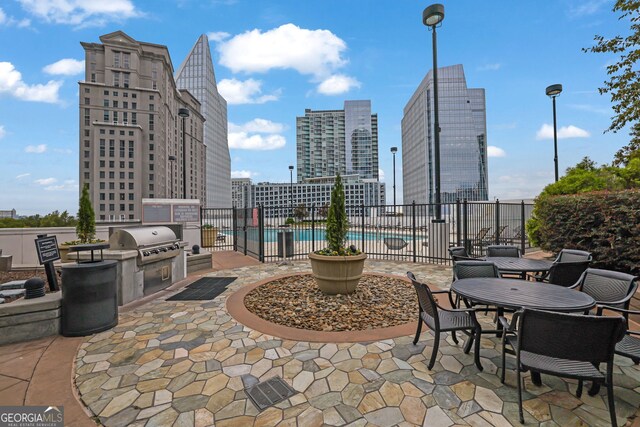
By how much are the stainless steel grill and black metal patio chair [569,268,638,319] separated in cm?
689

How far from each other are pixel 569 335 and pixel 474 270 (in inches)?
81.9

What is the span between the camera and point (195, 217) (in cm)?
1061

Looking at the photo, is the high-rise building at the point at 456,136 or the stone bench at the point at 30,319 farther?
the high-rise building at the point at 456,136

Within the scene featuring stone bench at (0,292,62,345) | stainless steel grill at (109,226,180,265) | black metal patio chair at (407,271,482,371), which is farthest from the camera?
stainless steel grill at (109,226,180,265)

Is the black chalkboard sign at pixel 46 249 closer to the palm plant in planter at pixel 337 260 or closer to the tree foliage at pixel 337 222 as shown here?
the palm plant in planter at pixel 337 260

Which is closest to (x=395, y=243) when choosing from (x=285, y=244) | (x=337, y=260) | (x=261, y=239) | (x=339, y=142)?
(x=285, y=244)

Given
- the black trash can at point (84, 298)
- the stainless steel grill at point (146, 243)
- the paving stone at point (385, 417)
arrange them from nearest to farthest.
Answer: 1. the paving stone at point (385, 417)
2. the black trash can at point (84, 298)
3. the stainless steel grill at point (146, 243)

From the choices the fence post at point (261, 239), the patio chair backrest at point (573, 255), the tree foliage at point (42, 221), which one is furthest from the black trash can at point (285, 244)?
the tree foliage at point (42, 221)

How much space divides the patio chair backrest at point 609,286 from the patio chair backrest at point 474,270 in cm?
103

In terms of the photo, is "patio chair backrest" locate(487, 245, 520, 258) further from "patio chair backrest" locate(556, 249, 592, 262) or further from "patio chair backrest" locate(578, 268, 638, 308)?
"patio chair backrest" locate(578, 268, 638, 308)

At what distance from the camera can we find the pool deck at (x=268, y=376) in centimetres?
226

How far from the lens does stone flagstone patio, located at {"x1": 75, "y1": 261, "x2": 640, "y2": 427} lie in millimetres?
2252

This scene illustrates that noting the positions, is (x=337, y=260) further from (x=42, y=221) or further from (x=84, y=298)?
(x=42, y=221)

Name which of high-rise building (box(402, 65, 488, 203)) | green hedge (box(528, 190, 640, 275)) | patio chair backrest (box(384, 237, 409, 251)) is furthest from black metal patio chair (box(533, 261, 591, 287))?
high-rise building (box(402, 65, 488, 203))
